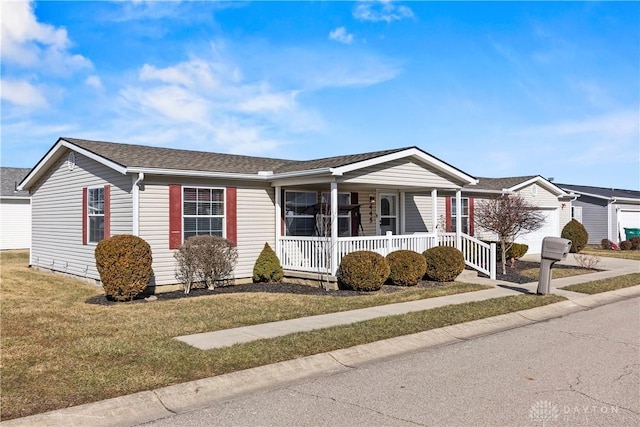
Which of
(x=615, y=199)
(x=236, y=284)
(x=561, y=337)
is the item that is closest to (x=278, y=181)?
(x=236, y=284)

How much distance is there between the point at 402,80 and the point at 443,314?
27.3ft

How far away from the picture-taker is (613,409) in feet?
16.3

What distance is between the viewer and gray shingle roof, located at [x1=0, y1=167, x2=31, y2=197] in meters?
27.9

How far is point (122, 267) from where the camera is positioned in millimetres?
11000

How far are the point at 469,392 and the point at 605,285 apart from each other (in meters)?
10.5

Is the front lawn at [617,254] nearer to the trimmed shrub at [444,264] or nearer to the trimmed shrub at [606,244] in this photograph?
the trimmed shrub at [606,244]

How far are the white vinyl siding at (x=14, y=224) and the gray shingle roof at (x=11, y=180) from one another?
38 centimetres

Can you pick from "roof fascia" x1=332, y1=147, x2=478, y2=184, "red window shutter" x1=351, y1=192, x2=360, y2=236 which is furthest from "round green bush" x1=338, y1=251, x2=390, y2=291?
"red window shutter" x1=351, y1=192, x2=360, y2=236

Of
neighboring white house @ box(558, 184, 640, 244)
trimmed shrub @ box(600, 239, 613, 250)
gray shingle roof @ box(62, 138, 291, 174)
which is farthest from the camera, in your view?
neighboring white house @ box(558, 184, 640, 244)

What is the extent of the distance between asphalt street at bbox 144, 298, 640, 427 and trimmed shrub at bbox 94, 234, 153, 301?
638 centimetres

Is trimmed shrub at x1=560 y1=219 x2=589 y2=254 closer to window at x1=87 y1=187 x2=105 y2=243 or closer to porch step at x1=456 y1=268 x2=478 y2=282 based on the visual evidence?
porch step at x1=456 y1=268 x2=478 y2=282

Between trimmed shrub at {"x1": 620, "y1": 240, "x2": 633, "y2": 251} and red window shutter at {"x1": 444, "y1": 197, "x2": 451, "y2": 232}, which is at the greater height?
red window shutter at {"x1": 444, "y1": 197, "x2": 451, "y2": 232}

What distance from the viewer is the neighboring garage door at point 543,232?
25141 millimetres

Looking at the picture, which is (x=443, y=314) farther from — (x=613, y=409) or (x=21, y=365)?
(x=21, y=365)
